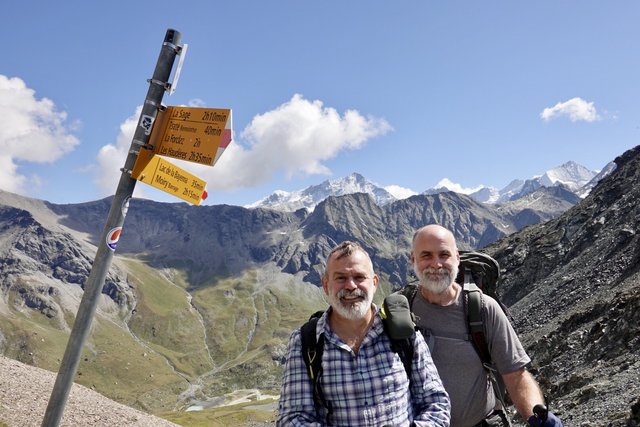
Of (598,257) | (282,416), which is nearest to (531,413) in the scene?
(282,416)

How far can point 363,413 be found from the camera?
5.25 m

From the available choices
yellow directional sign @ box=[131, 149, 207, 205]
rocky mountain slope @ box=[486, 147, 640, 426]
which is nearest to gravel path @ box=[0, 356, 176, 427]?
yellow directional sign @ box=[131, 149, 207, 205]

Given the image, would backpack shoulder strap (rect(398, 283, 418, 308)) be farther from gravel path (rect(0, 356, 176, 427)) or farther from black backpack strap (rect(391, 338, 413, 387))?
gravel path (rect(0, 356, 176, 427))

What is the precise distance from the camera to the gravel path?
75.6ft

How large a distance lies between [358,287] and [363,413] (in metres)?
1.44

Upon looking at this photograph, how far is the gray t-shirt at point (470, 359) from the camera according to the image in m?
6.54

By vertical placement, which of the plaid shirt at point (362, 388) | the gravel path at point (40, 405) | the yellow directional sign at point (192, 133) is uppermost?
the yellow directional sign at point (192, 133)

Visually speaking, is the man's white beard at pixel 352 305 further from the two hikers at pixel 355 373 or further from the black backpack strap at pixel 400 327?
the black backpack strap at pixel 400 327

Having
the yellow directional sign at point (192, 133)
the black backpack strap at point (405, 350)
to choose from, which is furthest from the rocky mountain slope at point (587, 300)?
the yellow directional sign at point (192, 133)

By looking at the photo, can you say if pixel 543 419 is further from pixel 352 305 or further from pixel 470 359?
pixel 352 305

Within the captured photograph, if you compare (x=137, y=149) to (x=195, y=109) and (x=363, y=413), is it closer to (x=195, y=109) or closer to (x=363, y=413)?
(x=195, y=109)

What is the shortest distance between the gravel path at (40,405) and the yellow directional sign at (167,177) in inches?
858

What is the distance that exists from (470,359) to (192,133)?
5262 millimetres

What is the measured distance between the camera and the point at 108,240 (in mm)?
6453
